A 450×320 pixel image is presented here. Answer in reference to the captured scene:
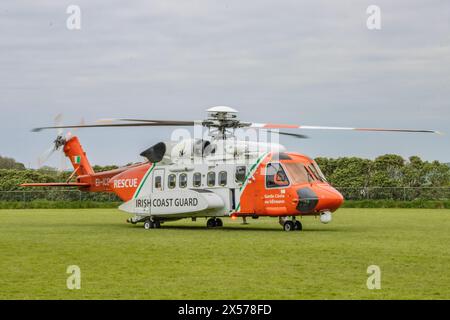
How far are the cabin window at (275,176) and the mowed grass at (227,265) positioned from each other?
2.07 metres

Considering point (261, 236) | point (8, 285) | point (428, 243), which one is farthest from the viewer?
point (261, 236)

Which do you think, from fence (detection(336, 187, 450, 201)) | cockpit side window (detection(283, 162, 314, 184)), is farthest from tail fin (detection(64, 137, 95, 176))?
fence (detection(336, 187, 450, 201))

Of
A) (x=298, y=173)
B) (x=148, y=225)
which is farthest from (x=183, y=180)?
(x=298, y=173)

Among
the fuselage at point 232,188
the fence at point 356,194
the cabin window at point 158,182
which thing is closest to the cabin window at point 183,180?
the fuselage at point 232,188

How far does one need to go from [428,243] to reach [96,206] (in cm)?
4142

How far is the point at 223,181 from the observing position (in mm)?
29016

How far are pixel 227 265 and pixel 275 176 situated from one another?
11419 millimetres

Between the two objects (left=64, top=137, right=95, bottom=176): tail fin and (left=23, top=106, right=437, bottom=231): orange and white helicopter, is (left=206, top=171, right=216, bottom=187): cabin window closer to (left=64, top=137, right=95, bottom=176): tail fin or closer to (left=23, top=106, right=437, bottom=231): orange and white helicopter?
(left=23, top=106, right=437, bottom=231): orange and white helicopter

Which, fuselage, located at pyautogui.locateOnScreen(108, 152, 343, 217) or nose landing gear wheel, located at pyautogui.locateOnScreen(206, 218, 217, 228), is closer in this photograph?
fuselage, located at pyautogui.locateOnScreen(108, 152, 343, 217)

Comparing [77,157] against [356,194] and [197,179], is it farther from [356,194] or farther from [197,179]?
[356,194]

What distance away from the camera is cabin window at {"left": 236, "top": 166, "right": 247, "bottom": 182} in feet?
93.0

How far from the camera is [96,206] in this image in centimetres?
6047
